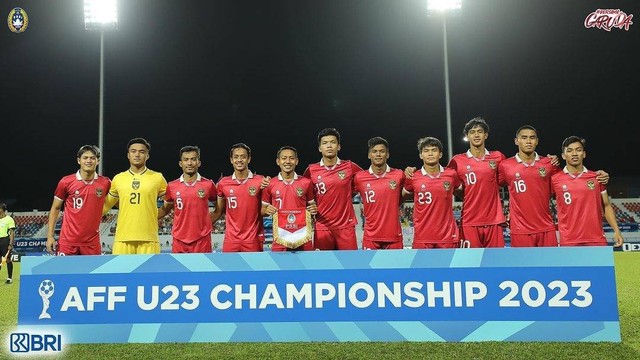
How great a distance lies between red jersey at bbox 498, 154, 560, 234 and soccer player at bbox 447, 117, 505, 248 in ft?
0.61

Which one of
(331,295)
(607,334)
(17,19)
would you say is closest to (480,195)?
(607,334)

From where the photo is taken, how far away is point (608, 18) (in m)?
21.5

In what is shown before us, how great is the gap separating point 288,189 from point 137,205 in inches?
70.6

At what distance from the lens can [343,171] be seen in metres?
5.82

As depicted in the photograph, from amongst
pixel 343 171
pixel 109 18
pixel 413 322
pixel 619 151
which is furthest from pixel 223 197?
pixel 619 151

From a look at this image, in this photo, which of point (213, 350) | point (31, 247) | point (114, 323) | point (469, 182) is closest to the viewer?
point (213, 350)

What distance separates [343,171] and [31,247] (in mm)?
21506

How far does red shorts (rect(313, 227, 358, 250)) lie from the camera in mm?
5730

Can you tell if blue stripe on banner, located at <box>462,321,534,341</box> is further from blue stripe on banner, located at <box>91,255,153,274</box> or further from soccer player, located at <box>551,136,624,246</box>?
blue stripe on banner, located at <box>91,255,153,274</box>

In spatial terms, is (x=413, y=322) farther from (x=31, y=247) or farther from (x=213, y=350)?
(x=31, y=247)

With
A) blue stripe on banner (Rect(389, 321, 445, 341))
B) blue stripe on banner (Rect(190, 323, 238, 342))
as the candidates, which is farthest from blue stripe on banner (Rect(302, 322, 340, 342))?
blue stripe on banner (Rect(190, 323, 238, 342))

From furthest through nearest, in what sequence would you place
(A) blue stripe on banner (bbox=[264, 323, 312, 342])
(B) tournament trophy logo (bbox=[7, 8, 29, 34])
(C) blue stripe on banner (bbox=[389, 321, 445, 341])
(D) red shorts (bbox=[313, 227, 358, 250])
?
(B) tournament trophy logo (bbox=[7, 8, 29, 34])
(D) red shorts (bbox=[313, 227, 358, 250])
(A) blue stripe on banner (bbox=[264, 323, 312, 342])
(C) blue stripe on banner (bbox=[389, 321, 445, 341])

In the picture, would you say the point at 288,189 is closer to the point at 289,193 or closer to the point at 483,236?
the point at 289,193

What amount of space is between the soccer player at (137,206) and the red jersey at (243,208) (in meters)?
0.84
